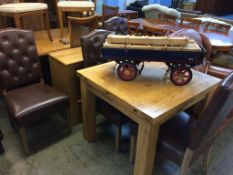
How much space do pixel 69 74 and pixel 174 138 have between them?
116cm

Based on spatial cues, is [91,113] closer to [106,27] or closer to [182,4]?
[106,27]

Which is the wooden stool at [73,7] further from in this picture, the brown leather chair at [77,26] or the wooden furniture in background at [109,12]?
the wooden furniture in background at [109,12]

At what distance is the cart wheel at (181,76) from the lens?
1.46m

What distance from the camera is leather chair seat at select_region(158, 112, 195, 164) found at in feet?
4.55

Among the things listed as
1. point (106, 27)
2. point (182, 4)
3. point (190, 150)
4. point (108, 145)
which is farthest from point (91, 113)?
point (182, 4)

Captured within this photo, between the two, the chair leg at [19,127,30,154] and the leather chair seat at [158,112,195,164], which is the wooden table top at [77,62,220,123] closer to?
the leather chair seat at [158,112,195,164]

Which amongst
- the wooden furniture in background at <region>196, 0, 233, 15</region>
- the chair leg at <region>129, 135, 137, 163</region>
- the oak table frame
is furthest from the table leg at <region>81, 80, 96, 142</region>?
the wooden furniture in background at <region>196, 0, 233, 15</region>

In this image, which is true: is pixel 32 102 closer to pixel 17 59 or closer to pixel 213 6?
pixel 17 59

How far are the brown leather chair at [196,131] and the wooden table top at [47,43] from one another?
1661 mm

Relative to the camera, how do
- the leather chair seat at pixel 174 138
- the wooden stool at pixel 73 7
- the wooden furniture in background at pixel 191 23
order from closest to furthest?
the leather chair seat at pixel 174 138
the wooden stool at pixel 73 7
the wooden furniture in background at pixel 191 23

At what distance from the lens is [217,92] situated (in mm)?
1042

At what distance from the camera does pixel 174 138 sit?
145 cm

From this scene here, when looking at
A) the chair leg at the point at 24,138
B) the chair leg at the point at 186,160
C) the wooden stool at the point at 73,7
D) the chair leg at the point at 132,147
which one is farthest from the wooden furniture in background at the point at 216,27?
the chair leg at the point at 24,138

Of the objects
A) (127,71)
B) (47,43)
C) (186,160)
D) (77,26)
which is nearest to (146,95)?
(127,71)
